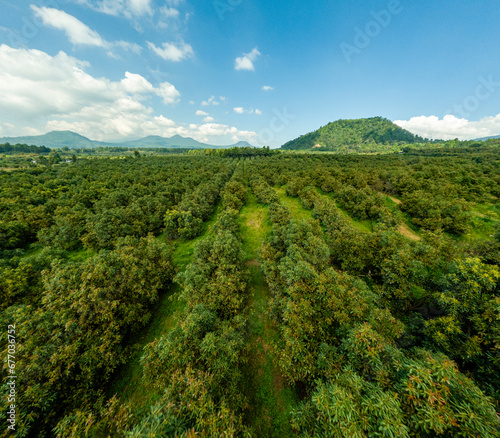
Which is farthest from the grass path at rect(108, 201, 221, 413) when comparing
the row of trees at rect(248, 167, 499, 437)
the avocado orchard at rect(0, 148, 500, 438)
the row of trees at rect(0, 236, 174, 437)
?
the row of trees at rect(248, 167, 499, 437)

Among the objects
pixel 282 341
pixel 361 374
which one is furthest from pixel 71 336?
pixel 361 374

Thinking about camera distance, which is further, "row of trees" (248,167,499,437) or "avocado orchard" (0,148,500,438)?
"avocado orchard" (0,148,500,438)

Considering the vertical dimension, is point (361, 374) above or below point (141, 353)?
above

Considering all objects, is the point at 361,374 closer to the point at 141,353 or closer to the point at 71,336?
the point at 141,353

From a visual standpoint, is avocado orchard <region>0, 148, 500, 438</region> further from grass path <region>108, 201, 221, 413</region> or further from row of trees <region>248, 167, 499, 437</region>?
grass path <region>108, 201, 221, 413</region>

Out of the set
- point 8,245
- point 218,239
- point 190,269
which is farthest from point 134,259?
point 8,245

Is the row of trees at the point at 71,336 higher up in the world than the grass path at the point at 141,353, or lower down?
higher up

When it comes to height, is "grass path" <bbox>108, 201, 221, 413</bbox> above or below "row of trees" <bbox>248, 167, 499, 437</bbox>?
below

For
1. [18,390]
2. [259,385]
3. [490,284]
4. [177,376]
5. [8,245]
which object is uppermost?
[490,284]

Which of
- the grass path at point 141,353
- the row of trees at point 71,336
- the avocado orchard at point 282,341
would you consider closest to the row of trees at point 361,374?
the avocado orchard at point 282,341

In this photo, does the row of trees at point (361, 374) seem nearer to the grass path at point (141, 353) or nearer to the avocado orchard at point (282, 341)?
the avocado orchard at point (282, 341)

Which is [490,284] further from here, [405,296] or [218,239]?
[218,239]
